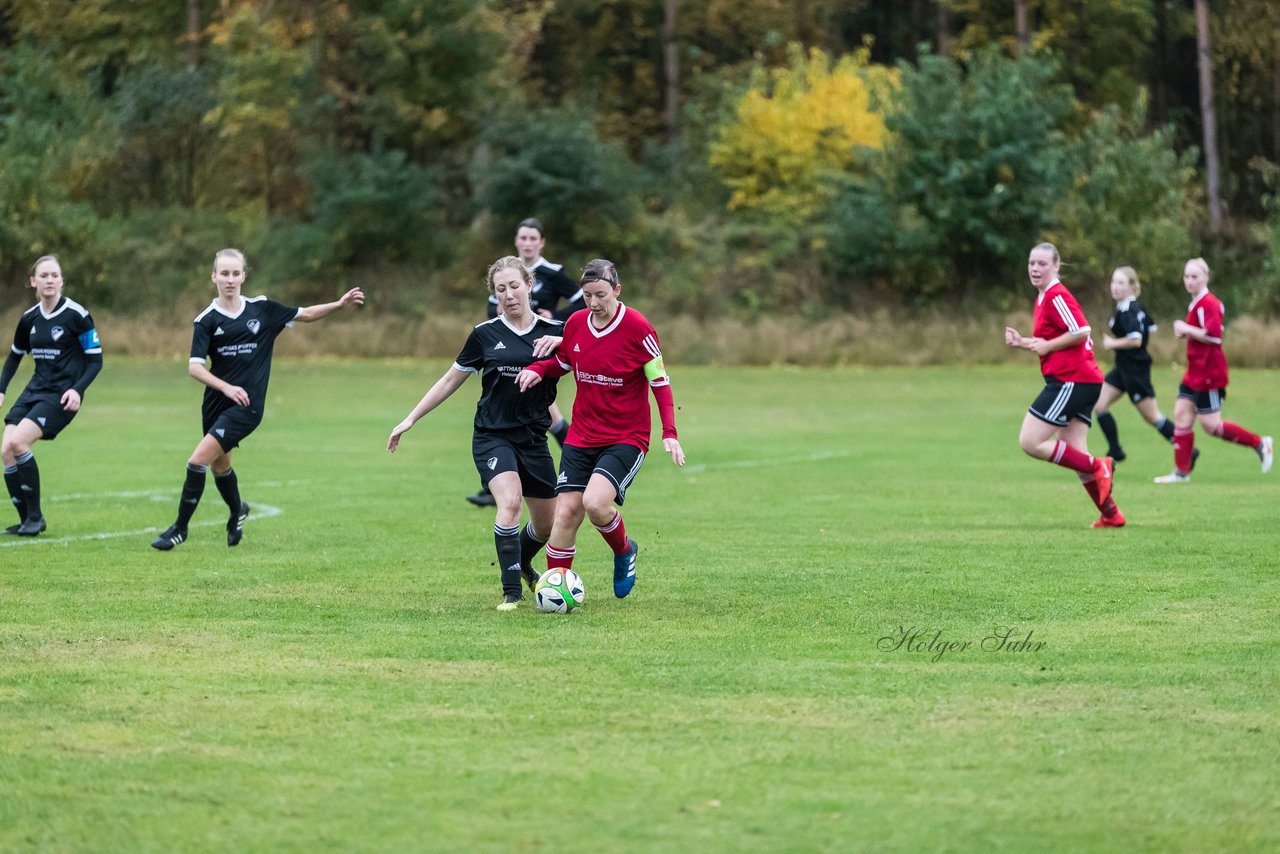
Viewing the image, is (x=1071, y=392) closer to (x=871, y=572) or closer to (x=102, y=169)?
(x=871, y=572)

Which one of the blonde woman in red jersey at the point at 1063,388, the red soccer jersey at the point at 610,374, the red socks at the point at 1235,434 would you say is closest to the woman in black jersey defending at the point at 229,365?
the red soccer jersey at the point at 610,374

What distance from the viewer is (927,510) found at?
1406 cm

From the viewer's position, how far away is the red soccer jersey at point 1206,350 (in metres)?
16.2

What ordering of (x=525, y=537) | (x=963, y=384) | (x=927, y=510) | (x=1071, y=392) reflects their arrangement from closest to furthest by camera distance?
(x=525, y=537) < (x=1071, y=392) < (x=927, y=510) < (x=963, y=384)

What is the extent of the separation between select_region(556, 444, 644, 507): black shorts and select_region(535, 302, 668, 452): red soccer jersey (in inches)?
1.5

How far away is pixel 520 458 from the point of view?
9.41 metres

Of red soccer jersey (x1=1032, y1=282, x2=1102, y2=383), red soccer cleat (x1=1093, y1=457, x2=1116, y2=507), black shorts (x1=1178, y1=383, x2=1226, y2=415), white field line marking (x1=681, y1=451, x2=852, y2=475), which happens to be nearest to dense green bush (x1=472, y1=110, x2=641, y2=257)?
white field line marking (x1=681, y1=451, x2=852, y2=475)

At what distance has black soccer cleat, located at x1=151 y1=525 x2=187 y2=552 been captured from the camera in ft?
38.4

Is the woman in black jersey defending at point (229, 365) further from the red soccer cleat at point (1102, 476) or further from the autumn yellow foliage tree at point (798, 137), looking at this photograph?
the autumn yellow foliage tree at point (798, 137)

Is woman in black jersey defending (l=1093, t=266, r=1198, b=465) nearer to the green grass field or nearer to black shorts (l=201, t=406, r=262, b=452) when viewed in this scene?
the green grass field

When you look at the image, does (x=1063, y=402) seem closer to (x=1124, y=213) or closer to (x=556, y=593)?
(x=556, y=593)

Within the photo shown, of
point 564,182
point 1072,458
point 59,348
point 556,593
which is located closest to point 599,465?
point 556,593

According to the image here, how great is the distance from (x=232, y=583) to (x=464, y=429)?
13.5 metres

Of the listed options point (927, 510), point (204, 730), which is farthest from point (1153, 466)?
point (204, 730)
